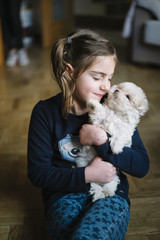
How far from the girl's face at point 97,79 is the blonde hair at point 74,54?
0.01 meters

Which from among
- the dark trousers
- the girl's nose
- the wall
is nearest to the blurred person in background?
the dark trousers

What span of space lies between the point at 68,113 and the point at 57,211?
30cm

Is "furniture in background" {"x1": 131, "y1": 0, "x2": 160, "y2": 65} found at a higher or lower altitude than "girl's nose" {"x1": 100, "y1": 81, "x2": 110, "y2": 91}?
lower

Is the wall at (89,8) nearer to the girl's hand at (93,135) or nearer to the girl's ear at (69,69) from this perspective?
the girl's ear at (69,69)

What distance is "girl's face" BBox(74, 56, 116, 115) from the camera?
807 mm

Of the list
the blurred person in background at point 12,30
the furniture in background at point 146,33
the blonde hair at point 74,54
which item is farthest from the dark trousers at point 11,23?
the blonde hair at point 74,54

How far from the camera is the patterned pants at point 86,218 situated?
0.70 meters

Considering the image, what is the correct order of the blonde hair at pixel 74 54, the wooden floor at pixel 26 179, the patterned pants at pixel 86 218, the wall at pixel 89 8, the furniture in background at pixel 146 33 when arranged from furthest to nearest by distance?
the wall at pixel 89 8
the furniture in background at pixel 146 33
the wooden floor at pixel 26 179
the blonde hair at pixel 74 54
the patterned pants at pixel 86 218

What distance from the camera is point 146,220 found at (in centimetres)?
97

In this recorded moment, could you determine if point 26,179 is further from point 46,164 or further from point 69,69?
point 69,69

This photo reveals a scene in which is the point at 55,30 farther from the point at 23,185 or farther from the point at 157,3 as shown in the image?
the point at 23,185

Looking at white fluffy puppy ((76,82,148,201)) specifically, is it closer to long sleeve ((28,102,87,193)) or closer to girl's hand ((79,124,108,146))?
girl's hand ((79,124,108,146))

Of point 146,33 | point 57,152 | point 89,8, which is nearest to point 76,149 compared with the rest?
point 57,152

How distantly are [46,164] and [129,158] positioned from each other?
0.86 ft
